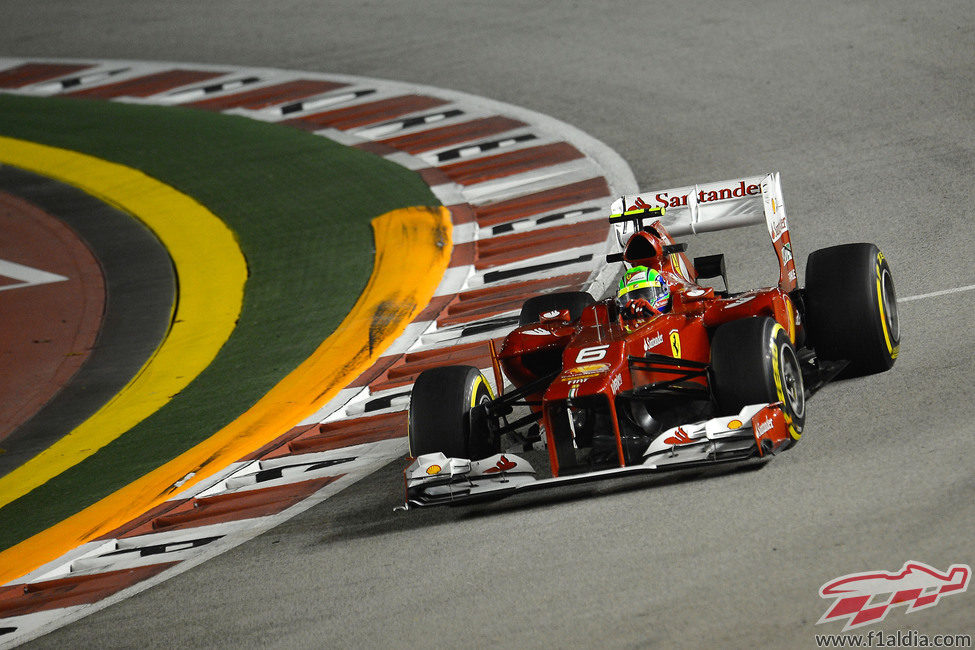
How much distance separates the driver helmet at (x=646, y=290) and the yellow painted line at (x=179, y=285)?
4.30 m

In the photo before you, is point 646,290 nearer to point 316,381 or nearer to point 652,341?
point 652,341

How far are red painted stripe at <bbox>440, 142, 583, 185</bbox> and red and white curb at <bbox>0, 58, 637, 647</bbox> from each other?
27 mm

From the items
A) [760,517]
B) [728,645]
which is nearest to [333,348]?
[760,517]

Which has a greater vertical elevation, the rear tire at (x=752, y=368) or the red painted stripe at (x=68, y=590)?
the rear tire at (x=752, y=368)

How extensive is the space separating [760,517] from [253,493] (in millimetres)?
3626

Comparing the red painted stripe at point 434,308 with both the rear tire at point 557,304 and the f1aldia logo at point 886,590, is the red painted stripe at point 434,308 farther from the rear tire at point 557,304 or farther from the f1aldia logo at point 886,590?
the f1aldia logo at point 886,590

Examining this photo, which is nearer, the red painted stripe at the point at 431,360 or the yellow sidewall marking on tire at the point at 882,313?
the yellow sidewall marking on tire at the point at 882,313

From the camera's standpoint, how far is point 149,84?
19.4 meters

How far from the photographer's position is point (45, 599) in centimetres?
789

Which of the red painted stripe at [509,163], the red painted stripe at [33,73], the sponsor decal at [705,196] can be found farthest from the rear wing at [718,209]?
the red painted stripe at [33,73]

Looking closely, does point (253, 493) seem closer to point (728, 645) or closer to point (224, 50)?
point (728, 645)

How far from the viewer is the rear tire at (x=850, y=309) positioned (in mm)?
8398

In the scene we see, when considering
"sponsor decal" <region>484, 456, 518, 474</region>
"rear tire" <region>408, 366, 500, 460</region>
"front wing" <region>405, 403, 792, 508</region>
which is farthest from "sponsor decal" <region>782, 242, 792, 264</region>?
"sponsor decal" <region>484, 456, 518, 474</region>

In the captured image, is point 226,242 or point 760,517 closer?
point 760,517
